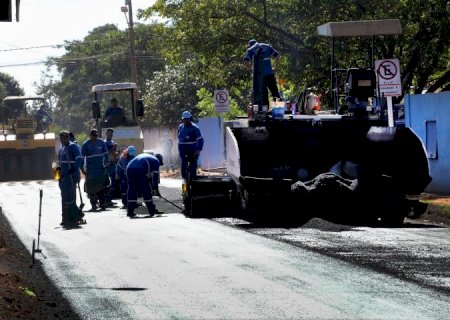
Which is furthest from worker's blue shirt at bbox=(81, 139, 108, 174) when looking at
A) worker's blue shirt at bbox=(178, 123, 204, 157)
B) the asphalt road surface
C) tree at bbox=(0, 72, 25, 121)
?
tree at bbox=(0, 72, 25, 121)

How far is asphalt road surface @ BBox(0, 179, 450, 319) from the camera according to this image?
35.1 ft

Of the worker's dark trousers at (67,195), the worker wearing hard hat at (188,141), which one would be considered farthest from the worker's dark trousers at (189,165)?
the worker's dark trousers at (67,195)

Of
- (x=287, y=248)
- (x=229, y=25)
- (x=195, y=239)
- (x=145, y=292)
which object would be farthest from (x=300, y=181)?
(x=229, y=25)

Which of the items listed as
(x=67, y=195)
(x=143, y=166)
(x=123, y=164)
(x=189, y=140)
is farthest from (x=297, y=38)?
(x=67, y=195)

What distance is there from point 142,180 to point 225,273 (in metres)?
10.6

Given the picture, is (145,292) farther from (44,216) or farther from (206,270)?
(44,216)

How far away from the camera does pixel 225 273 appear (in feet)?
44.2

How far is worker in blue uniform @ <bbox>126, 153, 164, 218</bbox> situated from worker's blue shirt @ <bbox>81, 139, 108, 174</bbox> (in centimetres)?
132

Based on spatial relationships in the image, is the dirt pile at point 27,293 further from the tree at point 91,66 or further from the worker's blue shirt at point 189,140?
the tree at point 91,66

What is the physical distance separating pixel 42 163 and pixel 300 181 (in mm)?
28962

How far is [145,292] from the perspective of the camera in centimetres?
1200

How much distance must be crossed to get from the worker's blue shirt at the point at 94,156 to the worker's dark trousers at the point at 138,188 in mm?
1483

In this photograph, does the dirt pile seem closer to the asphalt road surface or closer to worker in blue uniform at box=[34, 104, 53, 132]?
the asphalt road surface

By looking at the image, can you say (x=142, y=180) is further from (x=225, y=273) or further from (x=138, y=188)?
(x=225, y=273)
